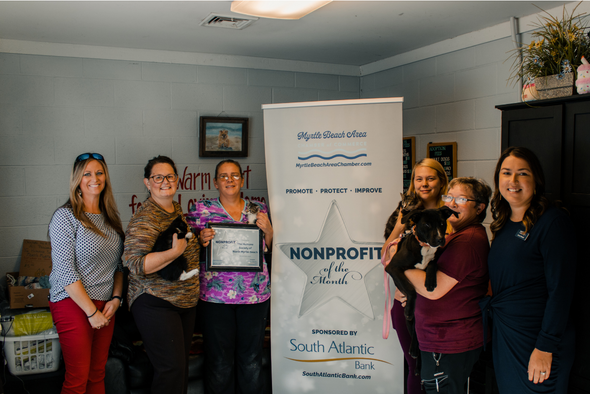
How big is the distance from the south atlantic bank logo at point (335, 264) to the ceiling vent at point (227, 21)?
135cm

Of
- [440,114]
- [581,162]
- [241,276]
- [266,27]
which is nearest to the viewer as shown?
[581,162]

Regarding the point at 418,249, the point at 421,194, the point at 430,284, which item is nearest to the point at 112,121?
the point at 421,194

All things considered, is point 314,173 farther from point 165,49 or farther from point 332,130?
point 165,49

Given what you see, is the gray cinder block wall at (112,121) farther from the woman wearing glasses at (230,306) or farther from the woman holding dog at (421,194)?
the woman holding dog at (421,194)

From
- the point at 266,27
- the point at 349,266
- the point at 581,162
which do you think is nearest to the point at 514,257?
the point at 581,162

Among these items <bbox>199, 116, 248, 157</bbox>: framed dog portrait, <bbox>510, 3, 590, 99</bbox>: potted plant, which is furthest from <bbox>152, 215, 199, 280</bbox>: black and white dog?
<bbox>510, 3, 590, 99</bbox>: potted plant

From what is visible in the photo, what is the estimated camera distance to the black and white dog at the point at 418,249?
1820 millimetres

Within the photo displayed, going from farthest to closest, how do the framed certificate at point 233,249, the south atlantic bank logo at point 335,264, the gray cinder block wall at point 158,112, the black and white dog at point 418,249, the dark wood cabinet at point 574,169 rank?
the gray cinder block wall at point 158,112 < the south atlantic bank logo at point 335,264 < the framed certificate at point 233,249 < the dark wood cabinet at point 574,169 < the black and white dog at point 418,249

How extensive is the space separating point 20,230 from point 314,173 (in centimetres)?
231

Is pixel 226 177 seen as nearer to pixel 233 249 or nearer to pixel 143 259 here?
pixel 233 249

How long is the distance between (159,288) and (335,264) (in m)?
1.05

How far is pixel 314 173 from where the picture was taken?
268 cm

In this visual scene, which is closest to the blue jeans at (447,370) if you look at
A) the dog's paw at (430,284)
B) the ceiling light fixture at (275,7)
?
the dog's paw at (430,284)

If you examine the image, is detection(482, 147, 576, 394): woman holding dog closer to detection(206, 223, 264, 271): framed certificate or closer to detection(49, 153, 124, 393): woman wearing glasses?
detection(206, 223, 264, 271): framed certificate
